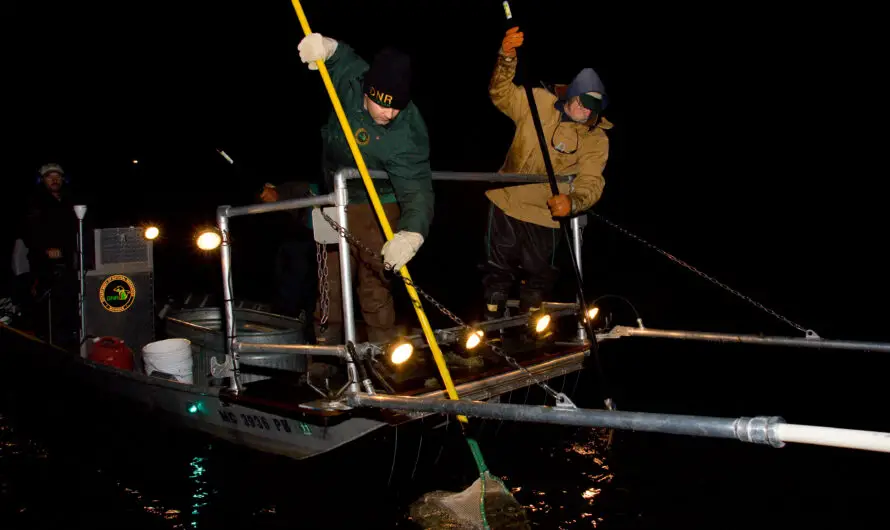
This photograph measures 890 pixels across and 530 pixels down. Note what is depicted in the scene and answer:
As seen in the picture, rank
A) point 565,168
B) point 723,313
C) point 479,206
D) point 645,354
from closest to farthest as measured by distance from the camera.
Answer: point 565,168
point 645,354
point 723,313
point 479,206

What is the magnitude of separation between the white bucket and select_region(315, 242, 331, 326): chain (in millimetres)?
1469

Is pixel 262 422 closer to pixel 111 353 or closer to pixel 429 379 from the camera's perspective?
pixel 429 379

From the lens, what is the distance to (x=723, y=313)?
12695mm

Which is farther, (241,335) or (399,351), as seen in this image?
(241,335)

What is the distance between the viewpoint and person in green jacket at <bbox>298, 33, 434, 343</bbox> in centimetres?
371

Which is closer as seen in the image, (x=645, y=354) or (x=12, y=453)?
(x=12, y=453)

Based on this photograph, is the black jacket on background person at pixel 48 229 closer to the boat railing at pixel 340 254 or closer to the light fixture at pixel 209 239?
the light fixture at pixel 209 239

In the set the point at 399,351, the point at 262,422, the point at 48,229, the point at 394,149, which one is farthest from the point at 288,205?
the point at 48,229

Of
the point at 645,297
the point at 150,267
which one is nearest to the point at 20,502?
the point at 150,267

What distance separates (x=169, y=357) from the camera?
507cm

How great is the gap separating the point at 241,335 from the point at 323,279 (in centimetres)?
95

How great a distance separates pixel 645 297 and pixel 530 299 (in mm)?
10233

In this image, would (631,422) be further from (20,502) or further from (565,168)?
(20,502)

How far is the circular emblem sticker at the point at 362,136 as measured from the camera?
4.00m
